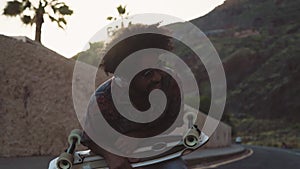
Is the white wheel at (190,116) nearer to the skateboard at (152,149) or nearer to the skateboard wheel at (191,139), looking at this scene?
the skateboard at (152,149)

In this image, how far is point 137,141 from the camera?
2562mm

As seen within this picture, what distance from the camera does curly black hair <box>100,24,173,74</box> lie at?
106 inches

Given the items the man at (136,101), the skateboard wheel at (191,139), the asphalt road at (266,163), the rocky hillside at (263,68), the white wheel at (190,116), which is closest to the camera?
the skateboard wheel at (191,139)

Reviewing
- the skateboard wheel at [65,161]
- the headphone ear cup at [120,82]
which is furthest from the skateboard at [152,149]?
the headphone ear cup at [120,82]

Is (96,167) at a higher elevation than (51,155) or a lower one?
higher

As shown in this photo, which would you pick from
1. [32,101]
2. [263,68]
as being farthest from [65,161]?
[263,68]

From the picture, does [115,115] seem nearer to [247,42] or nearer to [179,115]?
[179,115]

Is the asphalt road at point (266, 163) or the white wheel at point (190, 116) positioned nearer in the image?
the white wheel at point (190, 116)

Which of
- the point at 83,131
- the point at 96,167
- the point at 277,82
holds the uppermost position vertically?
the point at 83,131

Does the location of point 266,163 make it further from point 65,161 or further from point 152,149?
point 65,161

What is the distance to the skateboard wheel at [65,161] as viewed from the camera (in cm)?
246

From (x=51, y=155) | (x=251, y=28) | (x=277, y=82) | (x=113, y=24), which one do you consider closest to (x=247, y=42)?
(x=251, y=28)

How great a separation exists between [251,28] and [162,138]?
122429 millimetres

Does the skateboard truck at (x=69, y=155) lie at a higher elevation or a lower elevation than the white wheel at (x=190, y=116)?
A: lower
